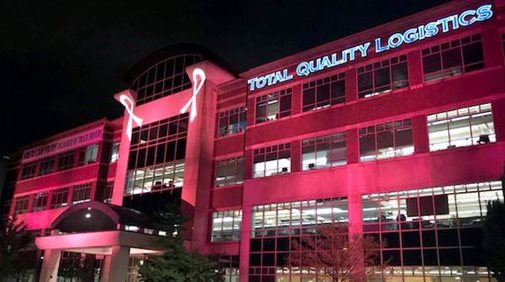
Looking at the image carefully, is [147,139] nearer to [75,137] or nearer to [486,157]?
[75,137]

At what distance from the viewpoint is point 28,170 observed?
206 feet

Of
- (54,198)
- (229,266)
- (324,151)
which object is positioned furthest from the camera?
(54,198)

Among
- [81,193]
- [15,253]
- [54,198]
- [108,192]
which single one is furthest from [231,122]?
[54,198]

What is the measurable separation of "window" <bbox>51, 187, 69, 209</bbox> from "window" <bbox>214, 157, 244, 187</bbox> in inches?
899

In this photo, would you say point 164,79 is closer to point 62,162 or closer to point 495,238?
point 62,162

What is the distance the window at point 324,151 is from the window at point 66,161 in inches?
1279

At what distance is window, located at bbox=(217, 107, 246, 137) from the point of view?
135 ft

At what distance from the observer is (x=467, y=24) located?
29.9 meters

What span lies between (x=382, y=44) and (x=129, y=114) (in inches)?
1063

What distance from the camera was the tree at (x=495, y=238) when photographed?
2302cm

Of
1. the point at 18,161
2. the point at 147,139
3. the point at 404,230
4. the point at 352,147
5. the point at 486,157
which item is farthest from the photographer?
the point at 18,161

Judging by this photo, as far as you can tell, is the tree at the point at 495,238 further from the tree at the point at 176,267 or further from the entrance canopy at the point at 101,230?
the entrance canopy at the point at 101,230

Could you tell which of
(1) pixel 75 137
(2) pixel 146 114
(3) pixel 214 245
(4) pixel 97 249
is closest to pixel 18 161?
(1) pixel 75 137

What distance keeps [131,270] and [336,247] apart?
22.3 meters
